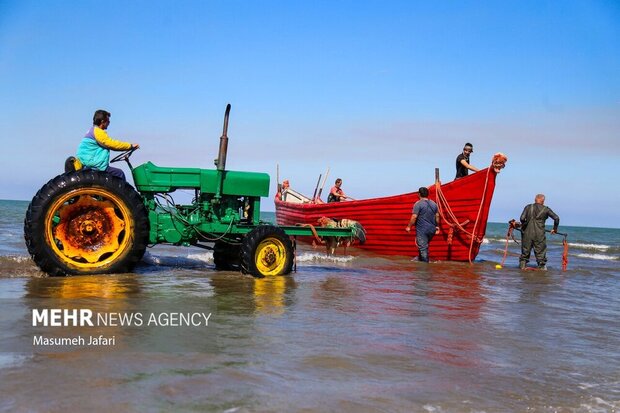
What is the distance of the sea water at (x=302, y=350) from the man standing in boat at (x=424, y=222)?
193 inches

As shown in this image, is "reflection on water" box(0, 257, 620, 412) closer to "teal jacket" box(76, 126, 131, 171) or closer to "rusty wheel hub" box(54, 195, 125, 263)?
"rusty wheel hub" box(54, 195, 125, 263)

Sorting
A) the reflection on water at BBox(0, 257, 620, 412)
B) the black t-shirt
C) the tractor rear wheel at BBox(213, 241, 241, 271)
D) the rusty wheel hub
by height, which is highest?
the black t-shirt

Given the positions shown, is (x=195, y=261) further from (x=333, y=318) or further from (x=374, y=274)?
(x=333, y=318)

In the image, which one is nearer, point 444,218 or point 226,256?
point 226,256

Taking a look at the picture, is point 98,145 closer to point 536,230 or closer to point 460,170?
point 460,170

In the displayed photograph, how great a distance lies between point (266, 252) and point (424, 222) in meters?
5.34

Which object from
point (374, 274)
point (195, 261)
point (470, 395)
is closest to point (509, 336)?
point (470, 395)

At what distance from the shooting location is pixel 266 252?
26.6 feet

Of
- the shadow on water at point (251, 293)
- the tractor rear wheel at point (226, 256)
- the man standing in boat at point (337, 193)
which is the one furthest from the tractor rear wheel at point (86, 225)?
the man standing in boat at point (337, 193)

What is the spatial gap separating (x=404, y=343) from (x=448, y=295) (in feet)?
10.3

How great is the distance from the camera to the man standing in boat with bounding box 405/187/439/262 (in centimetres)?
1251

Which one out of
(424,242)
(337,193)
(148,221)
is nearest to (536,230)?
(424,242)

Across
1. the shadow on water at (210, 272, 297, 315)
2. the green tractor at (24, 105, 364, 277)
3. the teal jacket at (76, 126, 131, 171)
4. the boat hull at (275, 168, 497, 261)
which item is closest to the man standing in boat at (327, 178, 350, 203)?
the boat hull at (275, 168, 497, 261)

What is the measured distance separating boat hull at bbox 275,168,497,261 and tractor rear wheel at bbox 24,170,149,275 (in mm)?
7624
